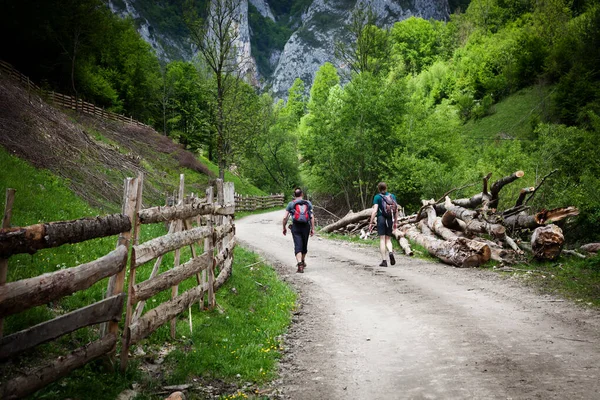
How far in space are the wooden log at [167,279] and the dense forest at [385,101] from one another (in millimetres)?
12660

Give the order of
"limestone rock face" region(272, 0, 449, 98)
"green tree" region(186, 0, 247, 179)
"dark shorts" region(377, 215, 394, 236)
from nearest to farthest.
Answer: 1. "dark shorts" region(377, 215, 394, 236)
2. "green tree" region(186, 0, 247, 179)
3. "limestone rock face" region(272, 0, 449, 98)

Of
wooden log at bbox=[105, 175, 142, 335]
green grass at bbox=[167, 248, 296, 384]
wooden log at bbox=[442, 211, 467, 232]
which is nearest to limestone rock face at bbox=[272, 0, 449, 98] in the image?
wooden log at bbox=[442, 211, 467, 232]

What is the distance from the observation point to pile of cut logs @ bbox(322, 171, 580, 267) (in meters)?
10.8

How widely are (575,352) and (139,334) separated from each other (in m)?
5.17

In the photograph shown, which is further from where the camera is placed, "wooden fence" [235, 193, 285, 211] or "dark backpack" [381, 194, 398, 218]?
"wooden fence" [235, 193, 285, 211]

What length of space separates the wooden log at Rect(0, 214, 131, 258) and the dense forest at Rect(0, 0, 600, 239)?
46.7 feet

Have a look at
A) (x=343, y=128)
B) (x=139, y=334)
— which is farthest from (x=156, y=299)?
(x=343, y=128)

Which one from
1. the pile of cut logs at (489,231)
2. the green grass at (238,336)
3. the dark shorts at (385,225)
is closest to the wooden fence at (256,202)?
the pile of cut logs at (489,231)

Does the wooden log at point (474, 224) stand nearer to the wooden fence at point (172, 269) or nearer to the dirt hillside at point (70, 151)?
the wooden fence at point (172, 269)

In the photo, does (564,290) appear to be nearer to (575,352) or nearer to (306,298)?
(575,352)

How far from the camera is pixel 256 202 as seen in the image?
137 ft

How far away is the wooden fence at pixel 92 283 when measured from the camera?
2822 millimetres

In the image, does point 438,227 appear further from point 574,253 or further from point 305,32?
point 305,32

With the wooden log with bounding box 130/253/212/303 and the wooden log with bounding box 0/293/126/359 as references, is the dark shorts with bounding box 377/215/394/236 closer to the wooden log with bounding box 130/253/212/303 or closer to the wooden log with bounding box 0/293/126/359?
the wooden log with bounding box 130/253/212/303
